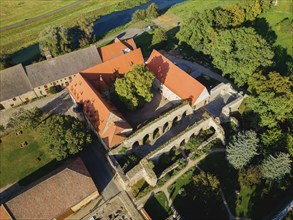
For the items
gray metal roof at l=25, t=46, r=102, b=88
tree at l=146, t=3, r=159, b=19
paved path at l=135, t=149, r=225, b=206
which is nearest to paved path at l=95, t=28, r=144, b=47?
tree at l=146, t=3, r=159, b=19

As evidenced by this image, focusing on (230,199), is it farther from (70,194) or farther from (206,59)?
(206,59)

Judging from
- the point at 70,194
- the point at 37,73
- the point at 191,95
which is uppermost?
the point at 37,73

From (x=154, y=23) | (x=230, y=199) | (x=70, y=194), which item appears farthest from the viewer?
(x=154, y=23)

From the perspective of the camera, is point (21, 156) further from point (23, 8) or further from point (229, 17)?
point (23, 8)

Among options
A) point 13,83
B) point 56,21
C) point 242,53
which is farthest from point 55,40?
point 242,53

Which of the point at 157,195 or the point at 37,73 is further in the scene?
the point at 37,73

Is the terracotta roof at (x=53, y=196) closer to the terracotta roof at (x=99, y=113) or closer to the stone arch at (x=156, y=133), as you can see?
the terracotta roof at (x=99, y=113)

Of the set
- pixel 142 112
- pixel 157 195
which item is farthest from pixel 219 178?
pixel 142 112
